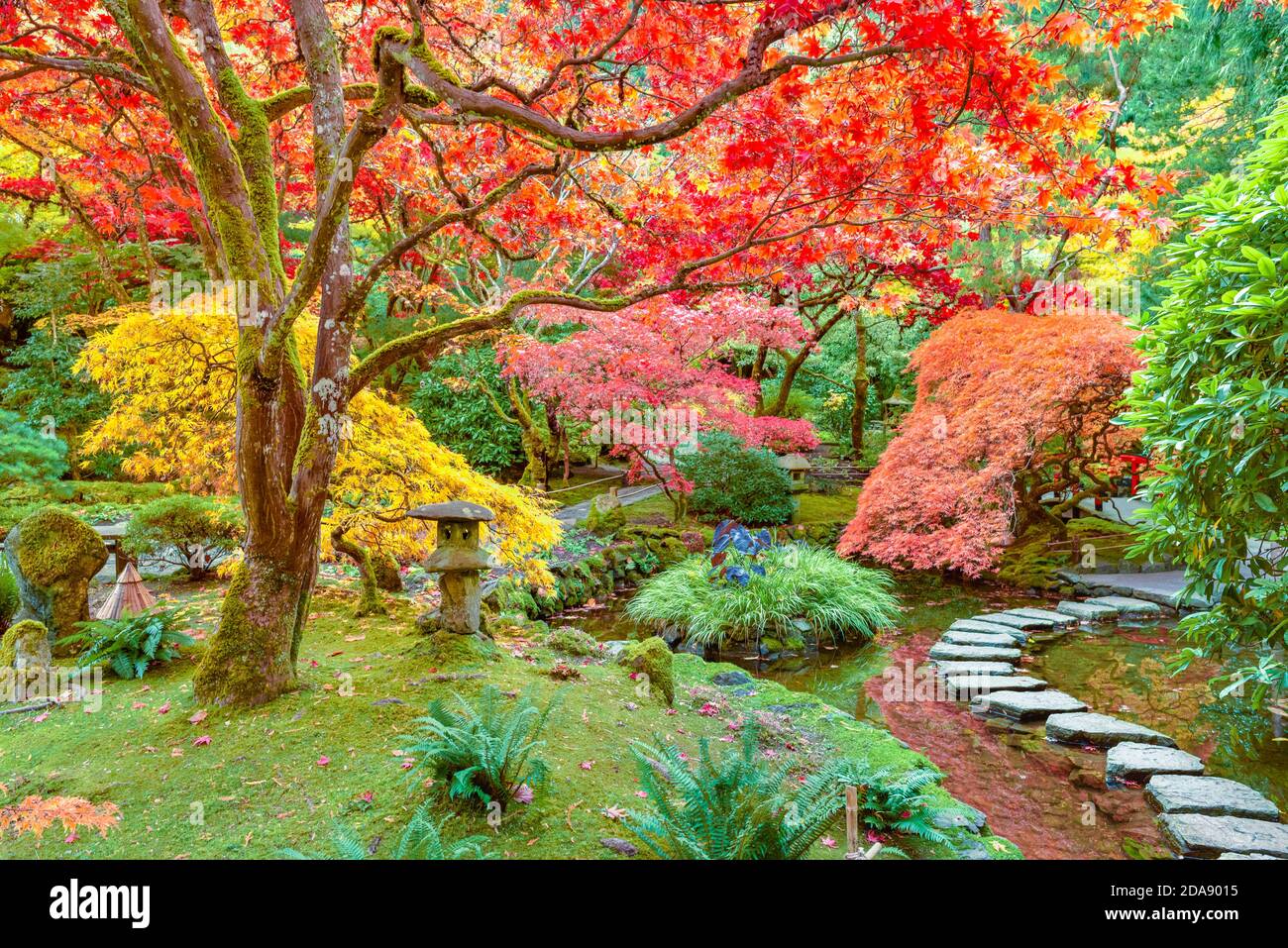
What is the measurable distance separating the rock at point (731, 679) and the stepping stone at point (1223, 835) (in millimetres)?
2868

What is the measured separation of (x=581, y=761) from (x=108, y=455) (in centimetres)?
1256

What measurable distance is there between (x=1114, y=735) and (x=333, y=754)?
5.07 m

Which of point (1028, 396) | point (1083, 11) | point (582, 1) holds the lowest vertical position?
point (1028, 396)

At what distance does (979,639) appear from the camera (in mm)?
7043

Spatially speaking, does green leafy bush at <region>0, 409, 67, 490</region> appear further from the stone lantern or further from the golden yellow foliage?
the stone lantern

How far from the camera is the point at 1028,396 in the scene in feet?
27.0

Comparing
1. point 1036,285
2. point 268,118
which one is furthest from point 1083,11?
point 1036,285

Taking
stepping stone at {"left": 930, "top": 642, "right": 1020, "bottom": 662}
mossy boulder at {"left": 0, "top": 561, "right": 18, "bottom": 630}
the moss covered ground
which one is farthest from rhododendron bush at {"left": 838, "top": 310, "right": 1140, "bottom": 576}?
mossy boulder at {"left": 0, "top": 561, "right": 18, "bottom": 630}

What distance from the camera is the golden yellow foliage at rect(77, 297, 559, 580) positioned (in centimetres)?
503

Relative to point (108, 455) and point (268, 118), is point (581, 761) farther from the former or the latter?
point (108, 455)

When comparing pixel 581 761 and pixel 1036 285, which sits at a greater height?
pixel 1036 285

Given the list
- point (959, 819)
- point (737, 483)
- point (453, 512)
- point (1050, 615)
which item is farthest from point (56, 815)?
point (737, 483)

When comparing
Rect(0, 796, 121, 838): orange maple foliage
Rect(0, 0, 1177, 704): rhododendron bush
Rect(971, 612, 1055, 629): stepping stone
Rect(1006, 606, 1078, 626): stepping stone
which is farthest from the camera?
Rect(1006, 606, 1078, 626): stepping stone

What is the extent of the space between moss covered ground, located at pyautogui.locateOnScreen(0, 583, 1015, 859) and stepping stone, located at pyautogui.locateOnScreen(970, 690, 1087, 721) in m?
1.32
